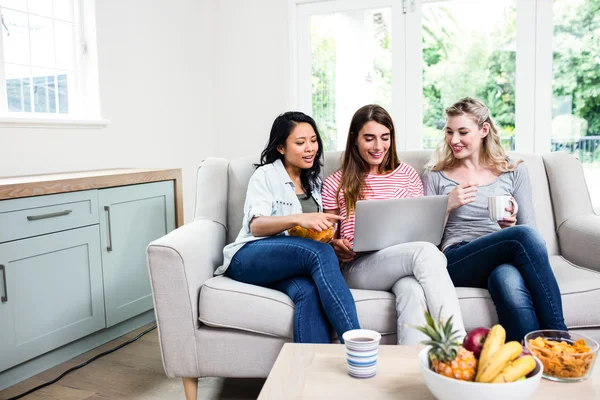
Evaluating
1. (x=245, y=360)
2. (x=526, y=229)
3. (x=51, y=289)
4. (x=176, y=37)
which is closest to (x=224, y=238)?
(x=245, y=360)

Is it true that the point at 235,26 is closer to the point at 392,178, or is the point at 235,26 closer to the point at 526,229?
the point at 392,178

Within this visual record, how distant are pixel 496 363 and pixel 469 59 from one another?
11.0 ft

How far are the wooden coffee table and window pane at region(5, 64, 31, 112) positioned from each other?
2169 mm

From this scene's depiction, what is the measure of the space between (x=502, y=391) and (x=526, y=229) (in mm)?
993

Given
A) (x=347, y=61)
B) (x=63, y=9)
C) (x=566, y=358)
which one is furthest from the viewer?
(x=347, y=61)

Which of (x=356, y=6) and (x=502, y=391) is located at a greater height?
(x=356, y=6)

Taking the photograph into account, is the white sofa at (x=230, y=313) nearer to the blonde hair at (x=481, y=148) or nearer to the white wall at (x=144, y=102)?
the blonde hair at (x=481, y=148)

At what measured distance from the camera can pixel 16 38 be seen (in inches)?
109

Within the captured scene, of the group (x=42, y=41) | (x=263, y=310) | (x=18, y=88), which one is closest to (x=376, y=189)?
(x=263, y=310)

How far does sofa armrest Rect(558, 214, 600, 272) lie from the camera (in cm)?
202

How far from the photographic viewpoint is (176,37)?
155 inches

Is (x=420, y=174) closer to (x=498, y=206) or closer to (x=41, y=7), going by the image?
(x=498, y=206)

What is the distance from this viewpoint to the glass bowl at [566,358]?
3.53 ft

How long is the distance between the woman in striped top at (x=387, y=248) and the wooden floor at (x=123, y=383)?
626 millimetres
